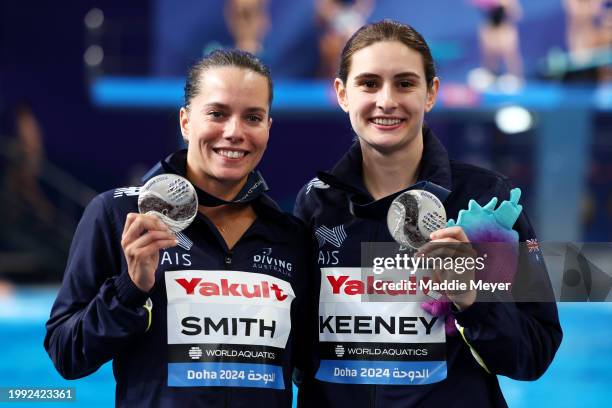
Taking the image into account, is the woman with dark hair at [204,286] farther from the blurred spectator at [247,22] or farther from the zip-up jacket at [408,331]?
the blurred spectator at [247,22]

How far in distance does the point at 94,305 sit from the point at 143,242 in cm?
25

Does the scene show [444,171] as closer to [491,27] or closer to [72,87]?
[491,27]

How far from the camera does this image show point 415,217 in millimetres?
2223

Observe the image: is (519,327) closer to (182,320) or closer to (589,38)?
(182,320)

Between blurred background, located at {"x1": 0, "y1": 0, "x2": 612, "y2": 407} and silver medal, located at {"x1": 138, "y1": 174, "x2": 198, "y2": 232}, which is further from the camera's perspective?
blurred background, located at {"x1": 0, "y1": 0, "x2": 612, "y2": 407}

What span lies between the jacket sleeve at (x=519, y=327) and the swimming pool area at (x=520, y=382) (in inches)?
131

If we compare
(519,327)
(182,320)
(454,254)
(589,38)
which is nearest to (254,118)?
(182,320)

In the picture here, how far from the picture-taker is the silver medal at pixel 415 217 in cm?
220

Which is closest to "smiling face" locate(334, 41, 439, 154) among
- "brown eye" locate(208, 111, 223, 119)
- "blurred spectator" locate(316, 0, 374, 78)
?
"brown eye" locate(208, 111, 223, 119)

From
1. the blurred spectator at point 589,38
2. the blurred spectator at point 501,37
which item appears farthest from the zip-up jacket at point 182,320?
the blurred spectator at point 589,38

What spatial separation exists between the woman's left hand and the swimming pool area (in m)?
3.41

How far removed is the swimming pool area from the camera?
19.4ft

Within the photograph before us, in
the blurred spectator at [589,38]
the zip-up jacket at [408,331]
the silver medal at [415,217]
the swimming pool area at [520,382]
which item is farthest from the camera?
the blurred spectator at [589,38]

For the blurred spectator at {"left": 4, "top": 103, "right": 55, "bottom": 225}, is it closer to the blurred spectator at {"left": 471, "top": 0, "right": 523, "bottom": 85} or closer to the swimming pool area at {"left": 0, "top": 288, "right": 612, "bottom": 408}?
the swimming pool area at {"left": 0, "top": 288, "right": 612, "bottom": 408}
